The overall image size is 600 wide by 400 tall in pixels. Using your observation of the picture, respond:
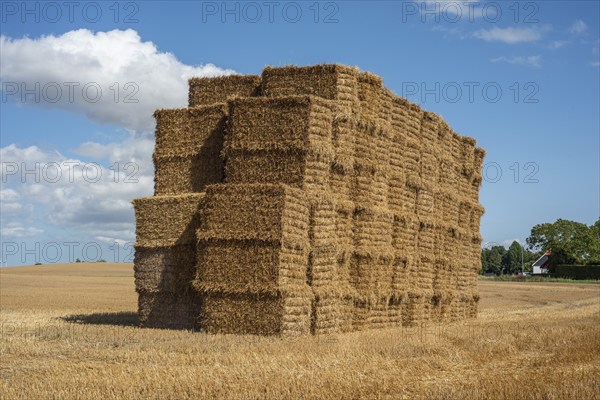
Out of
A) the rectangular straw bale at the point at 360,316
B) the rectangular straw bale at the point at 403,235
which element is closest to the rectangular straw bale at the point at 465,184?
the rectangular straw bale at the point at 403,235

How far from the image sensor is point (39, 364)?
10.4 m

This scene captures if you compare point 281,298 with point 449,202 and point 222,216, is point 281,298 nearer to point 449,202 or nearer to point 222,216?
point 222,216

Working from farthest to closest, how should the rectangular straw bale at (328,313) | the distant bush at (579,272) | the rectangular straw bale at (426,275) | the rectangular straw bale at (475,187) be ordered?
1. the distant bush at (579,272)
2. the rectangular straw bale at (475,187)
3. the rectangular straw bale at (426,275)
4. the rectangular straw bale at (328,313)

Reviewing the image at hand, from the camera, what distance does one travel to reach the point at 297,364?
1002cm

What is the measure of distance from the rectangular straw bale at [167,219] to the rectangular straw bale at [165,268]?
17 centimetres

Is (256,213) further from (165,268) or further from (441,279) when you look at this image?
(441,279)

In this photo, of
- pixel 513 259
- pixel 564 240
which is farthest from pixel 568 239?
pixel 513 259

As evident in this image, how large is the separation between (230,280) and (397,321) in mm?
5229

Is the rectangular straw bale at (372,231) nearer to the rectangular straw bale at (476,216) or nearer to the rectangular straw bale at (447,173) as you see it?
the rectangular straw bale at (447,173)

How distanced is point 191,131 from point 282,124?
10.3ft

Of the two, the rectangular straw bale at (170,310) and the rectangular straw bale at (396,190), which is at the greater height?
the rectangular straw bale at (396,190)

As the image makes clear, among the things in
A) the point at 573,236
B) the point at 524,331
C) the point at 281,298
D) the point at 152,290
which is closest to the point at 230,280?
the point at 281,298

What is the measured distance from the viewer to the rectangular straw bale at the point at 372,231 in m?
16.7

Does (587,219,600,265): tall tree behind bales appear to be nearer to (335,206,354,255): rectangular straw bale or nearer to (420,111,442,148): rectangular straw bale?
(420,111,442,148): rectangular straw bale
